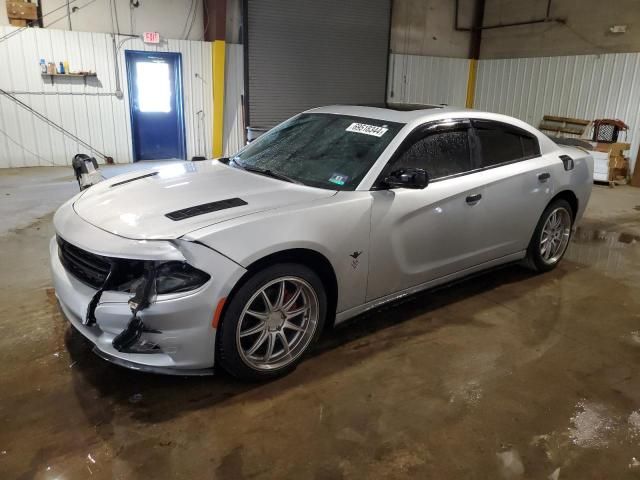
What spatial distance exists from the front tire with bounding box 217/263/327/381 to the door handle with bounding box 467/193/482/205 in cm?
131

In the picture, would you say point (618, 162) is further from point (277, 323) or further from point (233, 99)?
point (277, 323)

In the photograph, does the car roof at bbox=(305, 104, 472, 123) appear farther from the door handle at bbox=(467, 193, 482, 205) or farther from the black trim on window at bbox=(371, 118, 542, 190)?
the door handle at bbox=(467, 193, 482, 205)

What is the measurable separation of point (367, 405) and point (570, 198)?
2.99 m

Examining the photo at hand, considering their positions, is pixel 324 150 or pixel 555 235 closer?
pixel 324 150

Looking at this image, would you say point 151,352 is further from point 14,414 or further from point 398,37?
point 398,37

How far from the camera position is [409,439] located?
2359mm

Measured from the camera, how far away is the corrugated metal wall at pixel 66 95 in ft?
29.2

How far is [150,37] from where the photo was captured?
381 inches

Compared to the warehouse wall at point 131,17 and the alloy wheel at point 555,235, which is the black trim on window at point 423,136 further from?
the warehouse wall at point 131,17

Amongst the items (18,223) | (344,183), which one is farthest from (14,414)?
(18,223)

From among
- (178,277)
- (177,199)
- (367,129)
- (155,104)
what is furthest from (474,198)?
(155,104)

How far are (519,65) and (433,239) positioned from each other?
1065 cm

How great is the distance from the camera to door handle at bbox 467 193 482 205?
11.3 ft

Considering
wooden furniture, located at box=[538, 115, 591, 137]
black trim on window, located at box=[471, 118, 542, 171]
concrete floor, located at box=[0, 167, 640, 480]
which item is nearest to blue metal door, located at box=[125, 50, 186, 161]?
concrete floor, located at box=[0, 167, 640, 480]
